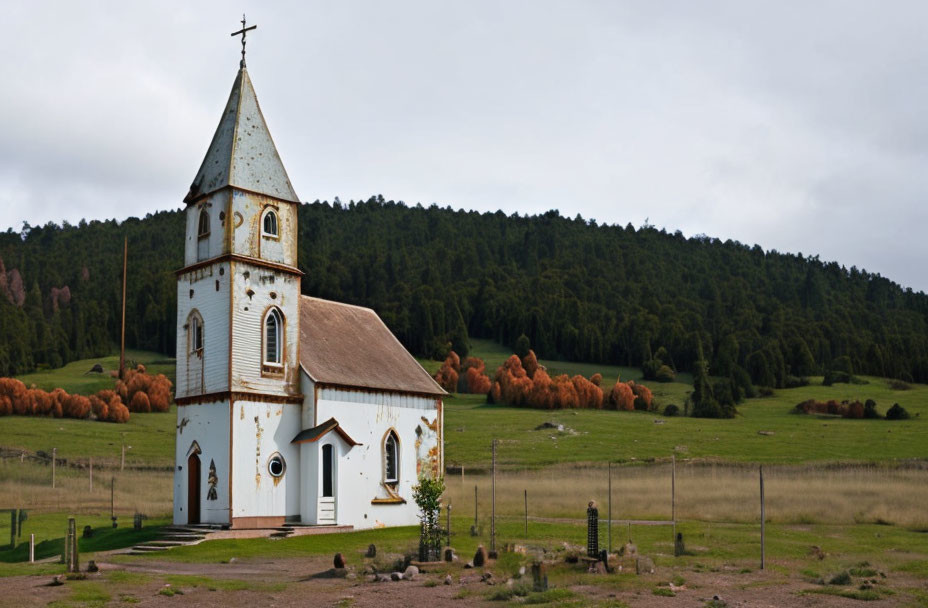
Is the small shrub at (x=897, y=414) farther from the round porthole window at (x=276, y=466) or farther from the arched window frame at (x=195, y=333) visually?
the arched window frame at (x=195, y=333)

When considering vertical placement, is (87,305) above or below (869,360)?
above

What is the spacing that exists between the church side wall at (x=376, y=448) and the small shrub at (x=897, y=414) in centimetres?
8244

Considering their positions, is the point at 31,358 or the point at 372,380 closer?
the point at 372,380

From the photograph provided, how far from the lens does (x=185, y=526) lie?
1519 inches

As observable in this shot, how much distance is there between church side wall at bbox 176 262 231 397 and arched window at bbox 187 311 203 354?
0.69 feet

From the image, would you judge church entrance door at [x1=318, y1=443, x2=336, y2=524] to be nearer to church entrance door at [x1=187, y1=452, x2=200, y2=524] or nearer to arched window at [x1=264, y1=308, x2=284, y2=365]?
arched window at [x1=264, y1=308, x2=284, y2=365]

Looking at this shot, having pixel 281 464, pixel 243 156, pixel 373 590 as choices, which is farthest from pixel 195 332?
pixel 373 590

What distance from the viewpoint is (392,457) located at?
44594 millimetres

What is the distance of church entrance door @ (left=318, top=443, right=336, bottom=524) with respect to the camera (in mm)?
40156

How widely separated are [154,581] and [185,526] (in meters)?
13.4

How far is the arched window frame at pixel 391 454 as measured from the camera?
43688 millimetres

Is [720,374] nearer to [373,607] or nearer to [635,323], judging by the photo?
[635,323]

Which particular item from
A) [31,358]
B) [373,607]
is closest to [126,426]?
[31,358]

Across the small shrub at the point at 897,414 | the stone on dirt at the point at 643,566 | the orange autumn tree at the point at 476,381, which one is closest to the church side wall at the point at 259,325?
the stone on dirt at the point at 643,566
